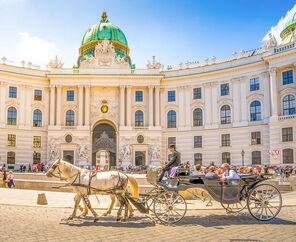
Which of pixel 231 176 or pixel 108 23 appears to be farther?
pixel 108 23

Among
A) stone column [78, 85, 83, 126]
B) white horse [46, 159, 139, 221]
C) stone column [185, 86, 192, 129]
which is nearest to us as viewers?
white horse [46, 159, 139, 221]

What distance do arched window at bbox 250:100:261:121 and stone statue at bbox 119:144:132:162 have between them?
61.9 feet

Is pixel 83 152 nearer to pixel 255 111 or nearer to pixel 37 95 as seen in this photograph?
pixel 37 95

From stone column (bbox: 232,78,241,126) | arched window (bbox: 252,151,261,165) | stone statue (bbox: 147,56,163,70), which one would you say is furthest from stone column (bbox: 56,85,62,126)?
arched window (bbox: 252,151,261,165)

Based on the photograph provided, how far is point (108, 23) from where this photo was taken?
67.6 metres

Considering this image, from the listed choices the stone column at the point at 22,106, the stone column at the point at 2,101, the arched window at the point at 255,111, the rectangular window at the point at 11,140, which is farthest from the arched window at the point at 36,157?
the arched window at the point at 255,111

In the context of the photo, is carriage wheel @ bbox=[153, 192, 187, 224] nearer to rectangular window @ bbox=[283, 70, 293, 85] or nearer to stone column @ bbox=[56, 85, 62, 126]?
rectangular window @ bbox=[283, 70, 293, 85]

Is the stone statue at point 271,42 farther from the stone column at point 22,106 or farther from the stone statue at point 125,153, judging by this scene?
the stone column at point 22,106

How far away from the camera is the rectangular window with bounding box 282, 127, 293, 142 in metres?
45.4

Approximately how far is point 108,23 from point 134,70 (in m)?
14.2

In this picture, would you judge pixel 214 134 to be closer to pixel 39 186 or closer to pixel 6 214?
pixel 39 186

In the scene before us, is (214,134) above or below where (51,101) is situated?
below

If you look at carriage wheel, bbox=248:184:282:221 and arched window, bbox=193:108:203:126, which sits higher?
arched window, bbox=193:108:203:126

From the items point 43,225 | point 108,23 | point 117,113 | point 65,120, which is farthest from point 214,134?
point 43,225
